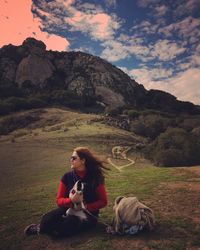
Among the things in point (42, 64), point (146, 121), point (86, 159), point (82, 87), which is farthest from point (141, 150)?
point (42, 64)

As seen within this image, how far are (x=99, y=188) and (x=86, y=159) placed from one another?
31.0 inches

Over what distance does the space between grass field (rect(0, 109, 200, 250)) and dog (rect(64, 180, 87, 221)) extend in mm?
550

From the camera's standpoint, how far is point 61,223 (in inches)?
306

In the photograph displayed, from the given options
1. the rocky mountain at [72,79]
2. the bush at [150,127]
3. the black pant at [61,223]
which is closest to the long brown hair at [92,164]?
the black pant at [61,223]

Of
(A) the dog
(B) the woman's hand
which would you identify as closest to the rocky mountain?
(A) the dog

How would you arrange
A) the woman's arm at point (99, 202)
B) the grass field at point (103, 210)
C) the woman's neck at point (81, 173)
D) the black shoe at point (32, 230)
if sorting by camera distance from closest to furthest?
the grass field at point (103, 210) → the woman's arm at point (99, 202) → the woman's neck at point (81, 173) → the black shoe at point (32, 230)

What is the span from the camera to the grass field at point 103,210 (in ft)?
24.4

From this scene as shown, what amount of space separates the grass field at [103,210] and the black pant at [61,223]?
0.20m

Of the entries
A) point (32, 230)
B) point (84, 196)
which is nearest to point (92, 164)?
point (84, 196)

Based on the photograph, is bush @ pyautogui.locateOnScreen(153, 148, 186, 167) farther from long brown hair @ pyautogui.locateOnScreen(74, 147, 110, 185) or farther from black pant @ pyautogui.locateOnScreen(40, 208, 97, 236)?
black pant @ pyautogui.locateOnScreen(40, 208, 97, 236)

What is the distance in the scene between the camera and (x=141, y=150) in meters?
33.8

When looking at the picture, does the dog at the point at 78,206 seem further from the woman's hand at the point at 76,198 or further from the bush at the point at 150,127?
the bush at the point at 150,127

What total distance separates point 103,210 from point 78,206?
2.97 meters

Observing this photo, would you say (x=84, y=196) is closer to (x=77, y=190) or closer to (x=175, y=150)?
(x=77, y=190)
